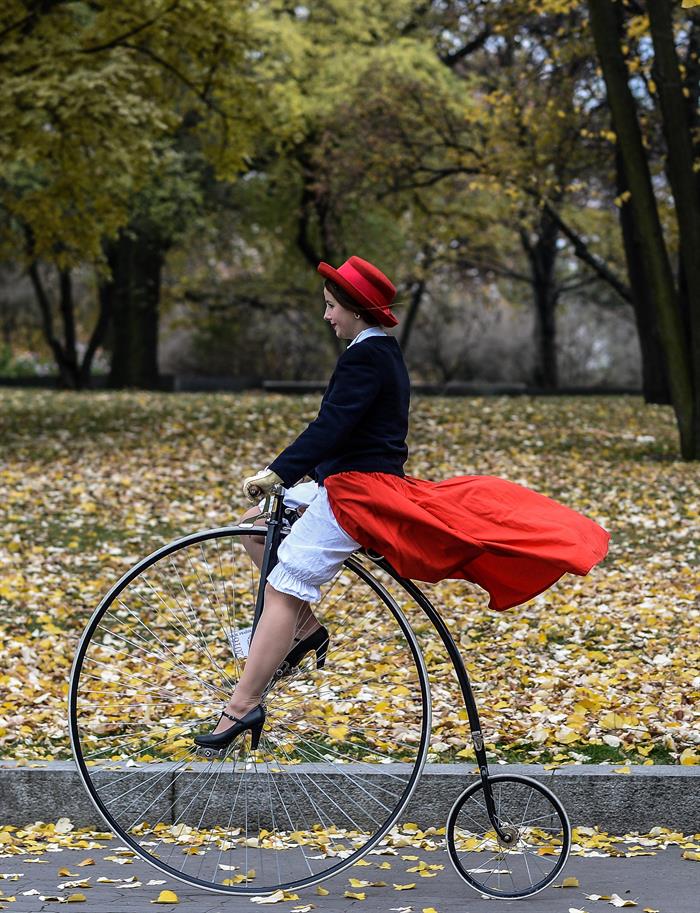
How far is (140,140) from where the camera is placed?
1598 centimetres

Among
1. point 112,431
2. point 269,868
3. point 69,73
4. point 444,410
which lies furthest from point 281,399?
point 269,868

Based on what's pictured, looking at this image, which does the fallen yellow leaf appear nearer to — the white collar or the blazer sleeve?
the blazer sleeve

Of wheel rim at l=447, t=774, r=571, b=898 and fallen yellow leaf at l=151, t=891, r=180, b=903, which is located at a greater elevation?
wheel rim at l=447, t=774, r=571, b=898

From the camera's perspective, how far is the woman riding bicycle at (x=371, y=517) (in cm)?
435

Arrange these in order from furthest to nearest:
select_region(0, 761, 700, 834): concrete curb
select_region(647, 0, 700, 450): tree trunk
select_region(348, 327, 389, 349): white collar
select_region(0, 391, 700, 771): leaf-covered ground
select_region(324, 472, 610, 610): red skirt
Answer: select_region(647, 0, 700, 450): tree trunk, select_region(0, 391, 700, 771): leaf-covered ground, select_region(0, 761, 700, 834): concrete curb, select_region(348, 327, 389, 349): white collar, select_region(324, 472, 610, 610): red skirt

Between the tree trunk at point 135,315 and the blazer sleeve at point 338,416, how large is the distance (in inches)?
941

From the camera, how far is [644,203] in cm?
1341

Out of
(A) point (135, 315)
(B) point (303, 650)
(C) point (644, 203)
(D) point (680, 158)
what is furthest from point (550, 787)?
(A) point (135, 315)

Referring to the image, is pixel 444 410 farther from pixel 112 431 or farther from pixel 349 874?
pixel 349 874

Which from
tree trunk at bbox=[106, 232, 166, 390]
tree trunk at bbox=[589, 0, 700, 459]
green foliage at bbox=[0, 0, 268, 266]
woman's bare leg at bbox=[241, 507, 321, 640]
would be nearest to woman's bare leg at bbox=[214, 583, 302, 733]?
woman's bare leg at bbox=[241, 507, 321, 640]

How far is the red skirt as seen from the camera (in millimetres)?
4324

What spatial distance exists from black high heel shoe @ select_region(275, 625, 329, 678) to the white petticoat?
0.18 metres

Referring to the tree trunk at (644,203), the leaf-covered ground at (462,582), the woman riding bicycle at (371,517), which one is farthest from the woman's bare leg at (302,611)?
the tree trunk at (644,203)

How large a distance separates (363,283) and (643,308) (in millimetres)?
16127
